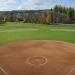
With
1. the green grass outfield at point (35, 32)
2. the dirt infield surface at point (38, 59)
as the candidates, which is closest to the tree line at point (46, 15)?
the green grass outfield at point (35, 32)

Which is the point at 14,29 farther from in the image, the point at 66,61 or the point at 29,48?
the point at 66,61

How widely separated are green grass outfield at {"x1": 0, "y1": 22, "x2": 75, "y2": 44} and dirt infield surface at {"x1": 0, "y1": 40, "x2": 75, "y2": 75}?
671 millimetres

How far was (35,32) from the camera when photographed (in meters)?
6.16

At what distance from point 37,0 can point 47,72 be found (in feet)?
10.6

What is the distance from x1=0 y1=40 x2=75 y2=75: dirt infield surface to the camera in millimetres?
3979

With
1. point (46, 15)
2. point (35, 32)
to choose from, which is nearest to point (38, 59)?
point (35, 32)

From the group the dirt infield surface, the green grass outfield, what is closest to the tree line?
the green grass outfield

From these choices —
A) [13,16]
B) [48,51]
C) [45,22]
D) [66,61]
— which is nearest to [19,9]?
[13,16]

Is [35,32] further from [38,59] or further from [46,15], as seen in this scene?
[38,59]

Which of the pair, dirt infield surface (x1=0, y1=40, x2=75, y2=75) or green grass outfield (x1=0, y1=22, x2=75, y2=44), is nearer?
dirt infield surface (x1=0, y1=40, x2=75, y2=75)

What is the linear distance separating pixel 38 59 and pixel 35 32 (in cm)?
190

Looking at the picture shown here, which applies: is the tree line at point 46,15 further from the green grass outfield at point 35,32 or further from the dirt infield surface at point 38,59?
the dirt infield surface at point 38,59

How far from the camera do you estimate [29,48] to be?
4875 mm

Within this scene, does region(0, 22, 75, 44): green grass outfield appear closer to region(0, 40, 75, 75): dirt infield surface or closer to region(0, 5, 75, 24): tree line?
region(0, 5, 75, 24): tree line
